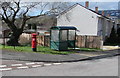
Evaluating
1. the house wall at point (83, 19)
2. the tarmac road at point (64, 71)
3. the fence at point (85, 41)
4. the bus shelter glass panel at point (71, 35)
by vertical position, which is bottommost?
the tarmac road at point (64, 71)

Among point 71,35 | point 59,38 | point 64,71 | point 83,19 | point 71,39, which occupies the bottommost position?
point 64,71

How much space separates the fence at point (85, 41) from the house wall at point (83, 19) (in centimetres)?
838

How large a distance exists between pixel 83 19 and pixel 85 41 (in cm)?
971

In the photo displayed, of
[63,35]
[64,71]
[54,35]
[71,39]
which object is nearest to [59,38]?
[54,35]

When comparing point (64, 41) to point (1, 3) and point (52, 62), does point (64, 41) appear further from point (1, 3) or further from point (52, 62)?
point (1, 3)

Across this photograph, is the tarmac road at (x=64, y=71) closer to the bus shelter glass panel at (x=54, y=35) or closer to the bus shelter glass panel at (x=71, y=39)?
the bus shelter glass panel at (x=54, y=35)

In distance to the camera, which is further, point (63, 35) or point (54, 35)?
point (63, 35)

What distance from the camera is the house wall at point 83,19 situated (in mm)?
30141

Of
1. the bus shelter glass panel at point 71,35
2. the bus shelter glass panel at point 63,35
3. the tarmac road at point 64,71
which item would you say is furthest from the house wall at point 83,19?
the tarmac road at point 64,71

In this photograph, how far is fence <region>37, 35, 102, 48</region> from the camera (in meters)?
21.2

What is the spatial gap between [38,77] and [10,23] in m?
15.7

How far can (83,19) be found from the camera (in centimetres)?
3102

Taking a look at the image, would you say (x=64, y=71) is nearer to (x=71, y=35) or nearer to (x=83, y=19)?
(x=71, y=35)

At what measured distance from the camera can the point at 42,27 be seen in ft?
220
